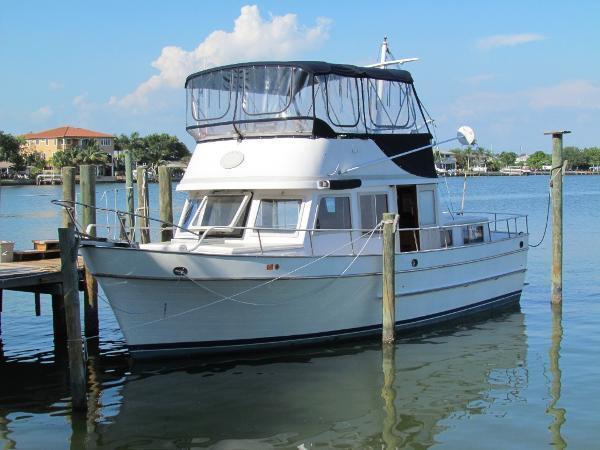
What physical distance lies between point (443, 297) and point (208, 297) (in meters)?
5.41

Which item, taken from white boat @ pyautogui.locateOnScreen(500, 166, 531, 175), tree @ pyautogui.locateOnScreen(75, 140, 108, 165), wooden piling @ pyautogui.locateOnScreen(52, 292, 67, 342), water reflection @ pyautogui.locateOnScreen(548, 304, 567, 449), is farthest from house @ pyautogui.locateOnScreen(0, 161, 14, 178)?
white boat @ pyautogui.locateOnScreen(500, 166, 531, 175)

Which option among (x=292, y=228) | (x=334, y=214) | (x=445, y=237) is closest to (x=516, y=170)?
(x=445, y=237)

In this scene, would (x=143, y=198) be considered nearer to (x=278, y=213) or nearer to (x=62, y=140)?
(x=278, y=213)

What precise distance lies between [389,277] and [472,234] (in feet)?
13.7

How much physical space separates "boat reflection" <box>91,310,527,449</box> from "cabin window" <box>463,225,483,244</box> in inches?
107

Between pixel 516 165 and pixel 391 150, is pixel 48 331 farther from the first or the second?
pixel 516 165

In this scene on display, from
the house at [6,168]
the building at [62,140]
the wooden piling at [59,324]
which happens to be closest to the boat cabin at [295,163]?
the wooden piling at [59,324]

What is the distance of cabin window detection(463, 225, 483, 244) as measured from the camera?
676 inches

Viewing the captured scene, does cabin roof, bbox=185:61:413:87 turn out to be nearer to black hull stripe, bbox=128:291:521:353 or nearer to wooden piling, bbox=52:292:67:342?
black hull stripe, bbox=128:291:521:353

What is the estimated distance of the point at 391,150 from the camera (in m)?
15.7

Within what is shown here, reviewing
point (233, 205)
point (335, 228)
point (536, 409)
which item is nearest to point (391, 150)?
point (335, 228)

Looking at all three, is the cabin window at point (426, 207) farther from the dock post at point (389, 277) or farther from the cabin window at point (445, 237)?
the dock post at point (389, 277)

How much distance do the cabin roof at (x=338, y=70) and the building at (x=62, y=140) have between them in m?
105

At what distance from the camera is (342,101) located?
49.3 ft
